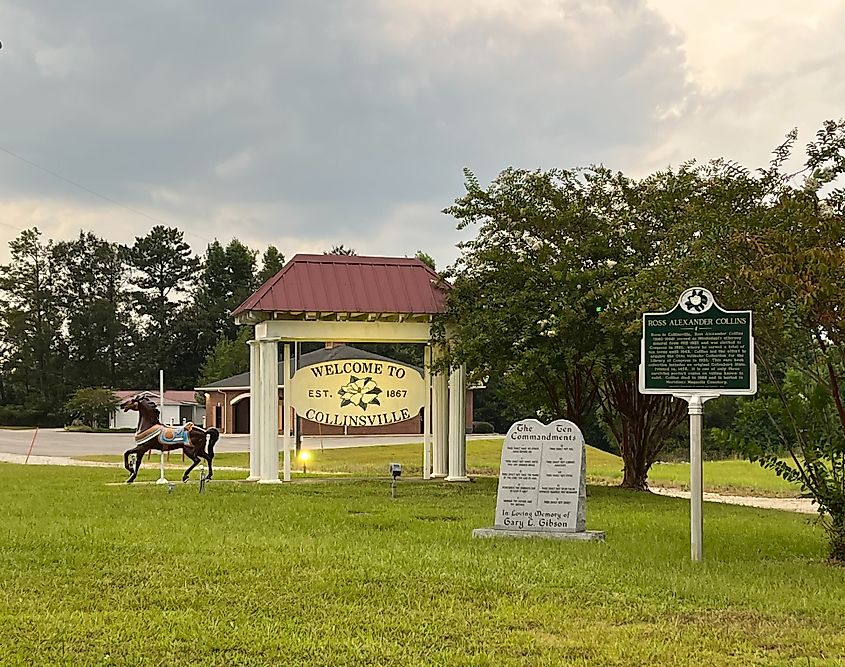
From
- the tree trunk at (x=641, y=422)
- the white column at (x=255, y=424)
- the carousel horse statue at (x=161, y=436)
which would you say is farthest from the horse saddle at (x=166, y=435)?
the tree trunk at (x=641, y=422)

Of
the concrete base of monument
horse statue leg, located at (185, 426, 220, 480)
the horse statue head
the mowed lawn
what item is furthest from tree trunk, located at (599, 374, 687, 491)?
the concrete base of monument

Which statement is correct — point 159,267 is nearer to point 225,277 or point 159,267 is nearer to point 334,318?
point 225,277

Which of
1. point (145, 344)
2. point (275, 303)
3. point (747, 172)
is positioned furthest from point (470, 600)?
point (145, 344)

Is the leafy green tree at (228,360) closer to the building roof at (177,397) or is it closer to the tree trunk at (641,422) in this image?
the building roof at (177,397)

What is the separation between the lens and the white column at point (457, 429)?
2341 centimetres

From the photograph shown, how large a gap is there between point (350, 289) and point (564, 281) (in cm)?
524

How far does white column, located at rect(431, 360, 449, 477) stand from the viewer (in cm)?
2442

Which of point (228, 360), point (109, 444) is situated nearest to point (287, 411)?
point (109, 444)

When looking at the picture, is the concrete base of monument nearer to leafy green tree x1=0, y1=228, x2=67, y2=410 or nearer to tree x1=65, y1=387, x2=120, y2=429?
tree x1=65, y1=387, x2=120, y2=429

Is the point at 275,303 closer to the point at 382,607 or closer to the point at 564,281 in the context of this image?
the point at 564,281

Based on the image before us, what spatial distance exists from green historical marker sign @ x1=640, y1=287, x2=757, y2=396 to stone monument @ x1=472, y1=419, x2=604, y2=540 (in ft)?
7.30

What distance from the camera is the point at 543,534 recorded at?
41.4 ft

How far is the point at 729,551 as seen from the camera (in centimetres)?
1209

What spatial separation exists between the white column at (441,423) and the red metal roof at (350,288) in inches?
90.2
